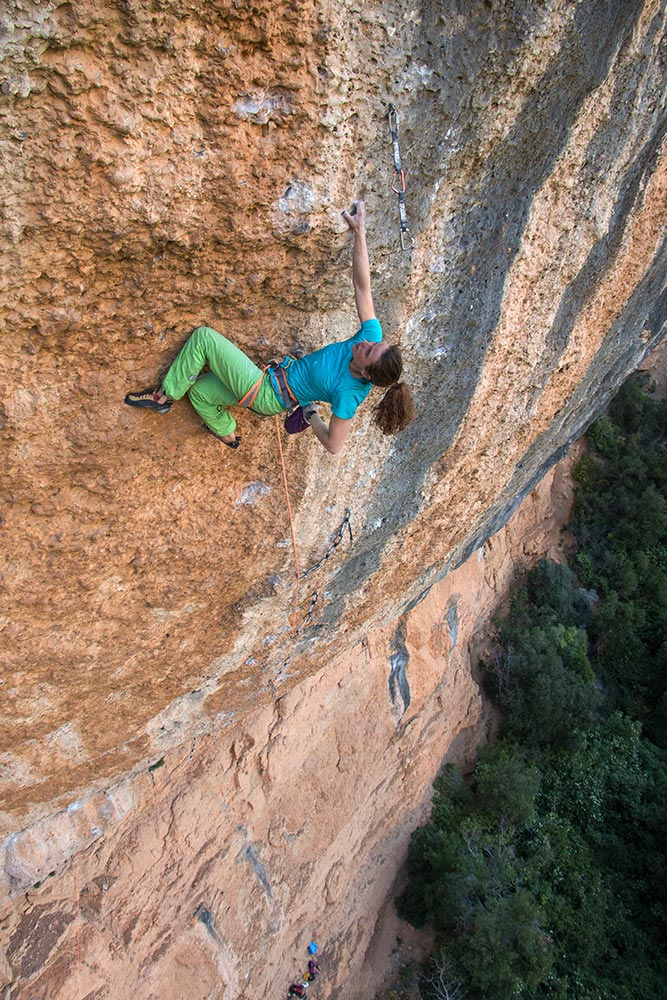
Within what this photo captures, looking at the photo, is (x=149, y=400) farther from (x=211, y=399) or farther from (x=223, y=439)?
(x=223, y=439)

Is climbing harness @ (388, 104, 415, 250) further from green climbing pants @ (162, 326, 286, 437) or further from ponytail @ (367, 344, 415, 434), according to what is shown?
green climbing pants @ (162, 326, 286, 437)

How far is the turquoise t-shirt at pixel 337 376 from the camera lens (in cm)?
198

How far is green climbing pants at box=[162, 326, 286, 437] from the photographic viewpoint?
1967 millimetres

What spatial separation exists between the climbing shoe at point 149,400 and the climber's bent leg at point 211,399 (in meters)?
0.10

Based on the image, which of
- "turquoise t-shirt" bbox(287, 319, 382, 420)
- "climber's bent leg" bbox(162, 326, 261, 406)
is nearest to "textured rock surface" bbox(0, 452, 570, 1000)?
"climber's bent leg" bbox(162, 326, 261, 406)

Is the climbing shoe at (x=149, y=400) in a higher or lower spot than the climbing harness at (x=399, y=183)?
lower

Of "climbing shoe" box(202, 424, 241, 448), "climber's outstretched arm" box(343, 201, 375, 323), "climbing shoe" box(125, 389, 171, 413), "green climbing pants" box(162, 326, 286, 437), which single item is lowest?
"climbing shoe" box(202, 424, 241, 448)

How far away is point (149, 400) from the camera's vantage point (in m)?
2.01

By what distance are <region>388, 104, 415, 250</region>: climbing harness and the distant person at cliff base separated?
0.62 feet

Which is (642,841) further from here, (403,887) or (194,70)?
(194,70)

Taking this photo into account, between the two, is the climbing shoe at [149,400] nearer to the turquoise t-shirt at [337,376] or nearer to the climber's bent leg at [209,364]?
the climber's bent leg at [209,364]

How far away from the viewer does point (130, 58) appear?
1.42 meters

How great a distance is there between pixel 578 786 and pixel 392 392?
6984 mm

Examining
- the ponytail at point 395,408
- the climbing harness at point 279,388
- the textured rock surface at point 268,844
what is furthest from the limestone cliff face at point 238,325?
the ponytail at point 395,408
